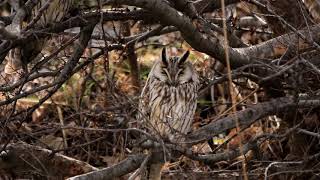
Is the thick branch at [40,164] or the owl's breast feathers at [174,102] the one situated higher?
the owl's breast feathers at [174,102]

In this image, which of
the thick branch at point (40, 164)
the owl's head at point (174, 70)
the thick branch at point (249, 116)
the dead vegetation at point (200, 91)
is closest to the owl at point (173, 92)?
the owl's head at point (174, 70)

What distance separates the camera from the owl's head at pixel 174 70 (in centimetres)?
496

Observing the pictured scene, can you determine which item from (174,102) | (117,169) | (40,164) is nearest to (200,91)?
(174,102)

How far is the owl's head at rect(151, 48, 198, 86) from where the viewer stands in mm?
4961

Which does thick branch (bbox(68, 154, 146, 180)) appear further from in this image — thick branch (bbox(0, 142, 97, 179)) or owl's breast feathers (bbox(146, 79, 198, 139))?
thick branch (bbox(0, 142, 97, 179))

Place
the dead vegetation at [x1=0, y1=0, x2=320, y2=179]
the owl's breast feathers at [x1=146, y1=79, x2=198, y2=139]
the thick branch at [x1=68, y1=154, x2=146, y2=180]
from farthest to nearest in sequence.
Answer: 1. the owl's breast feathers at [x1=146, y1=79, x2=198, y2=139]
2. the thick branch at [x1=68, y1=154, x2=146, y2=180]
3. the dead vegetation at [x1=0, y1=0, x2=320, y2=179]

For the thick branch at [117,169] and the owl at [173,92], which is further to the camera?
the owl at [173,92]

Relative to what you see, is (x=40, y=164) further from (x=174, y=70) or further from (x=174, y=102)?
(x=174, y=70)

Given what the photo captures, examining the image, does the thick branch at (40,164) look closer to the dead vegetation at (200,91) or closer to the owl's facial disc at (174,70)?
the dead vegetation at (200,91)

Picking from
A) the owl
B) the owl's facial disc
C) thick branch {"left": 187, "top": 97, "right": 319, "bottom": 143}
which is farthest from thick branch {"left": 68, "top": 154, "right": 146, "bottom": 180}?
the owl's facial disc

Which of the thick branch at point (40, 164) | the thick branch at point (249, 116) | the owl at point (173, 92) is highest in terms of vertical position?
the owl at point (173, 92)

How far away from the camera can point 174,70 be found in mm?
4945

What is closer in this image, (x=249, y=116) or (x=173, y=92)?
(x=249, y=116)

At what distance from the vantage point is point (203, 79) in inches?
202
